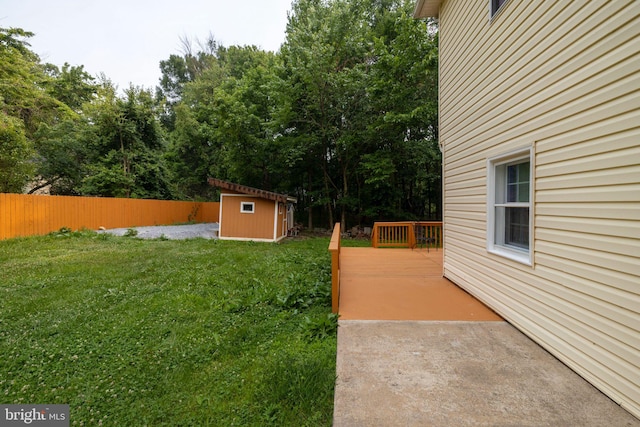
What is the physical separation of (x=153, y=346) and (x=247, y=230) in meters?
8.68

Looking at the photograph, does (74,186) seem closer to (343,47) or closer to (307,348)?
(343,47)

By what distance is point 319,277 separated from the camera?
4711mm

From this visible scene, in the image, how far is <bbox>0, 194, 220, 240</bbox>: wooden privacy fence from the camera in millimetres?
8938

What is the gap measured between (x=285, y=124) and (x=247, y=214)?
215 inches

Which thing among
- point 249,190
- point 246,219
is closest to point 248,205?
point 246,219

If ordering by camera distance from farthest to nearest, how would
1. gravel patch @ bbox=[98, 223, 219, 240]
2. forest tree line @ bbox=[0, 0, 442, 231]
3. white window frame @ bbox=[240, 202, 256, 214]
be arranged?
forest tree line @ bbox=[0, 0, 442, 231], white window frame @ bbox=[240, 202, 256, 214], gravel patch @ bbox=[98, 223, 219, 240]

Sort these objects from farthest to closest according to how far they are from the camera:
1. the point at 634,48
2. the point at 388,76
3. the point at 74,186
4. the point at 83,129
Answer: the point at 74,186, the point at 83,129, the point at 388,76, the point at 634,48

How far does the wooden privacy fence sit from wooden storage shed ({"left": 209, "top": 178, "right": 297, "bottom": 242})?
228 inches

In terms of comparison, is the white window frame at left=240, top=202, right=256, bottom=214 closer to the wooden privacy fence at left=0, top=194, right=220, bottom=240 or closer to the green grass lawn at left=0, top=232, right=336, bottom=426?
the green grass lawn at left=0, top=232, right=336, bottom=426

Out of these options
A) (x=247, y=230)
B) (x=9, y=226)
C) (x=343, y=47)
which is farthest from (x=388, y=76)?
(x=9, y=226)

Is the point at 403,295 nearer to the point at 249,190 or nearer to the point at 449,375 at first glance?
the point at 449,375

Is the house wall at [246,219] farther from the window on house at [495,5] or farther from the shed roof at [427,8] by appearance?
the window on house at [495,5]

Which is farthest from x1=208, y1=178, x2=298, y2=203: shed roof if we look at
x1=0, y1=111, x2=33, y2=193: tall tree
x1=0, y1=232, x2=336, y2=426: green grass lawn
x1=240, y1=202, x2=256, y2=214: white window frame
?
x1=0, y1=111, x2=33, y2=193: tall tree

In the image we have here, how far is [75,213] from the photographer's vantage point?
1123 cm
